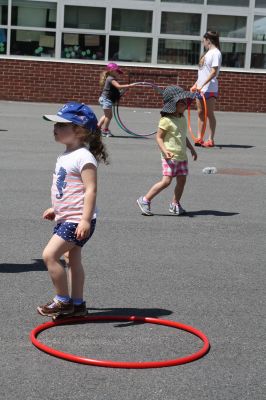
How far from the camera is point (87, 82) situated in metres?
24.6

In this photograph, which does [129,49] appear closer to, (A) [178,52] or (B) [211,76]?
(A) [178,52]

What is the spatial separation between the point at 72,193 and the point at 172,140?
4316 millimetres

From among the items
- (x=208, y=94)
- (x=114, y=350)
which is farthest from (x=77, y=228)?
(x=208, y=94)

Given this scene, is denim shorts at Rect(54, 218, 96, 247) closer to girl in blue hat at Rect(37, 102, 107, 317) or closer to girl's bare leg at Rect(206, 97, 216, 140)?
girl in blue hat at Rect(37, 102, 107, 317)

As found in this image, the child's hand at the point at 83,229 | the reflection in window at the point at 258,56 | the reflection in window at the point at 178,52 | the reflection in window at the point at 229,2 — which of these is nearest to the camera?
the child's hand at the point at 83,229

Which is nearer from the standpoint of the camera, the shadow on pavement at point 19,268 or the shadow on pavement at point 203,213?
the shadow on pavement at point 19,268

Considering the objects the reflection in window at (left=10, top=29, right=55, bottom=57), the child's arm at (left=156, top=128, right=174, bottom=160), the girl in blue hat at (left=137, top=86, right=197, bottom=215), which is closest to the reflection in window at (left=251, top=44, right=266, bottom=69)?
the reflection in window at (left=10, top=29, right=55, bottom=57)

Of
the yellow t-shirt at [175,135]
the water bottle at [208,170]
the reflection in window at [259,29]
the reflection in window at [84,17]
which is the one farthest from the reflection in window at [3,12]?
the yellow t-shirt at [175,135]

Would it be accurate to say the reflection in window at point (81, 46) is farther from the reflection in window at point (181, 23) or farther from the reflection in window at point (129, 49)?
the reflection in window at point (181, 23)

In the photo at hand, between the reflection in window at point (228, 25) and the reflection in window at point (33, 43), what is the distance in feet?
14.6

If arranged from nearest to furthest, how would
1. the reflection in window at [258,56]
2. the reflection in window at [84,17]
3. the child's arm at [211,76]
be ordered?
the child's arm at [211,76] → the reflection in window at [84,17] → the reflection in window at [258,56]

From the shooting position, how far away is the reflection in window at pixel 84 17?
2459 centimetres

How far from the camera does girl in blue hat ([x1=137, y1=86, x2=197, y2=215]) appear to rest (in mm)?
9992

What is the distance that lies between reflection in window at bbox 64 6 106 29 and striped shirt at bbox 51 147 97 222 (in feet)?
62.8
